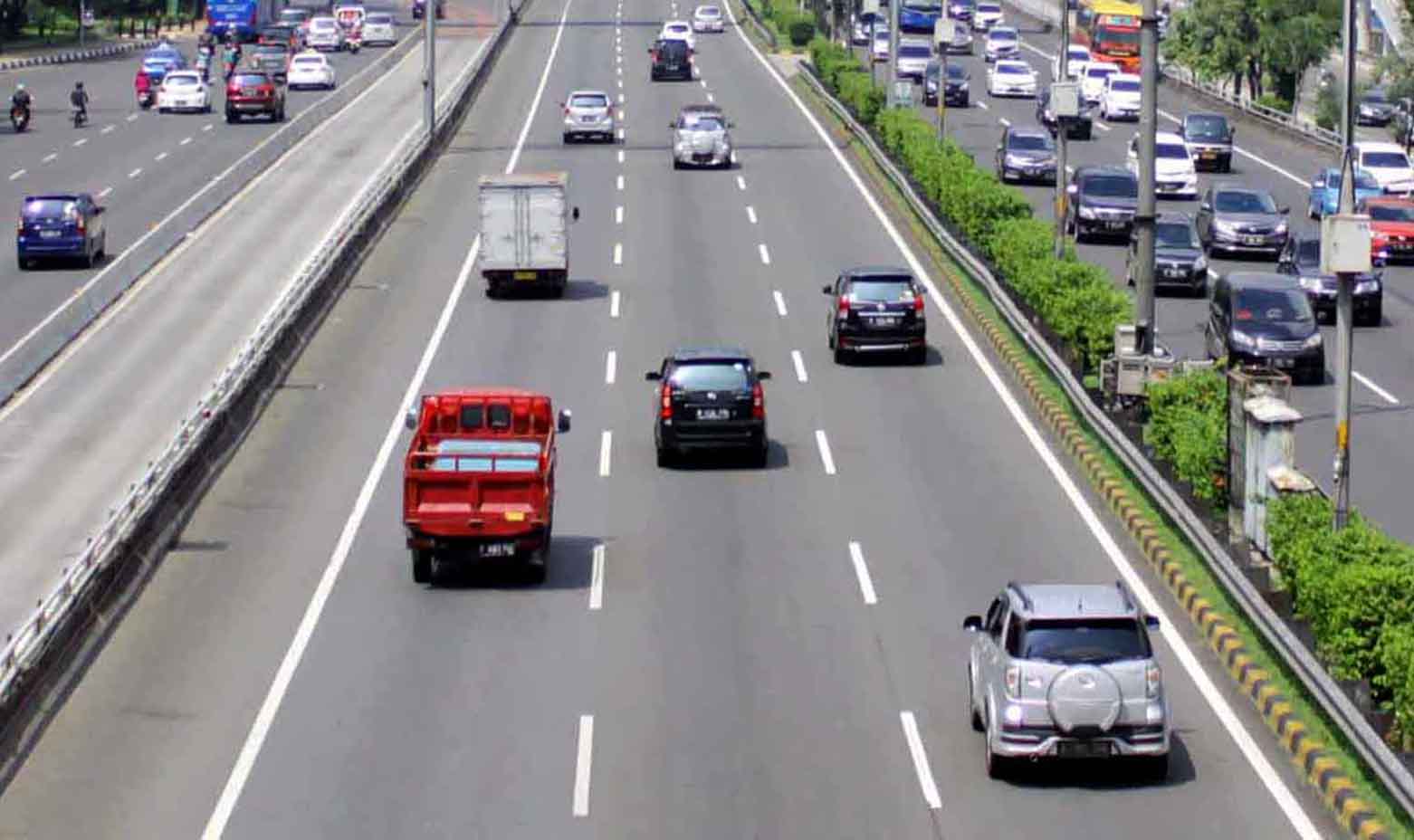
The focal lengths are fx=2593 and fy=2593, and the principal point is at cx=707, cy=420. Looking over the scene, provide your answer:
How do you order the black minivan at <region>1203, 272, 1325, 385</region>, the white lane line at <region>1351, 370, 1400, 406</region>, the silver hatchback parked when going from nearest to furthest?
the white lane line at <region>1351, 370, 1400, 406</region> < the black minivan at <region>1203, 272, 1325, 385</region> < the silver hatchback parked

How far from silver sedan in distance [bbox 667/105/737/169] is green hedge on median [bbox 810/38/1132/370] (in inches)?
173

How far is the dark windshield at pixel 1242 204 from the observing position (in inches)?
2249

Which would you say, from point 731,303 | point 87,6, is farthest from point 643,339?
point 87,6

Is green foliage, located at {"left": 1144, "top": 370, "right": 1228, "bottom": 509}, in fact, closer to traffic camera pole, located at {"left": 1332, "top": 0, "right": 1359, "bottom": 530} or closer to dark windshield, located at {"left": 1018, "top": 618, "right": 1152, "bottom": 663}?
traffic camera pole, located at {"left": 1332, "top": 0, "right": 1359, "bottom": 530}

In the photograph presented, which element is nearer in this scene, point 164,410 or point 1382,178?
point 164,410

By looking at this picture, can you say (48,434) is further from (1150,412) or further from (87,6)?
(87,6)

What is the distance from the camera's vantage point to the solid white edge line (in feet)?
70.5

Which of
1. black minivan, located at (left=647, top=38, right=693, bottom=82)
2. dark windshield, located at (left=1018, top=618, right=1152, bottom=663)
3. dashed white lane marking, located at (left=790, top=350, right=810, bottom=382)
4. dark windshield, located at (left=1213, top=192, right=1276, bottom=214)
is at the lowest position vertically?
dashed white lane marking, located at (left=790, top=350, right=810, bottom=382)

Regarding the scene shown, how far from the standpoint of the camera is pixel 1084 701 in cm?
2106

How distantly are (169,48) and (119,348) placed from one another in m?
63.6

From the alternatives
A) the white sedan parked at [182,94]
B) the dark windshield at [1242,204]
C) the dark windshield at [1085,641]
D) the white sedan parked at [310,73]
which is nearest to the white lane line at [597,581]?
the dark windshield at [1085,641]

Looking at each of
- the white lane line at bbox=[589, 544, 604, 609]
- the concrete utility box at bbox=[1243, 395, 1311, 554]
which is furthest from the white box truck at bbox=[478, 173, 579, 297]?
the concrete utility box at bbox=[1243, 395, 1311, 554]

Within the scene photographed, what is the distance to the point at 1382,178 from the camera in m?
68.5

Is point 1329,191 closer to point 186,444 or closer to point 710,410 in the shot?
point 710,410
